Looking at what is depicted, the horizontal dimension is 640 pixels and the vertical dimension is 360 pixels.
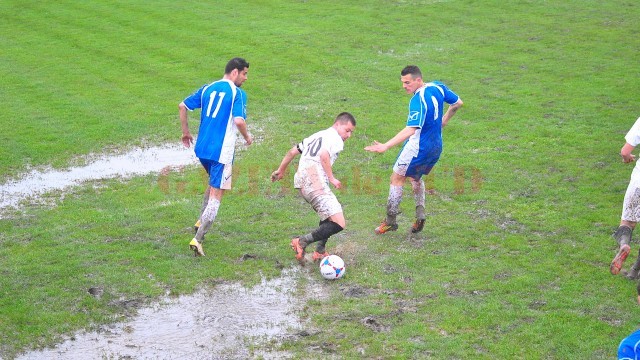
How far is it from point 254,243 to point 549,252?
4.19m

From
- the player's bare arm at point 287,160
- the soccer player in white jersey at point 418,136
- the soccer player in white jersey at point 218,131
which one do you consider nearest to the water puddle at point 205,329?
the soccer player in white jersey at point 218,131

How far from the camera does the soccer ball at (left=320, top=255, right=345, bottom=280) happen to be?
34.6 ft

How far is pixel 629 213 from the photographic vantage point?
10.4 metres

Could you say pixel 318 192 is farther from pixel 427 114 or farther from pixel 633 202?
pixel 633 202

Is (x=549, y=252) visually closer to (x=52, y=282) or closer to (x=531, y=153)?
(x=531, y=153)

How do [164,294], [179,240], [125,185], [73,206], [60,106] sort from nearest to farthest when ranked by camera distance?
[164,294] → [179,240] → [73,206] → [125,185] → [60,106]

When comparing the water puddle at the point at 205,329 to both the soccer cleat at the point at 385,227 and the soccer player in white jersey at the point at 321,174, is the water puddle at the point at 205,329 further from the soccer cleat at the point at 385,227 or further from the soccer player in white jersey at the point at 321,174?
the soccer cleat at the point at 385,227

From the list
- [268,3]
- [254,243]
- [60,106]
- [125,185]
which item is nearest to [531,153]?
[254,243]

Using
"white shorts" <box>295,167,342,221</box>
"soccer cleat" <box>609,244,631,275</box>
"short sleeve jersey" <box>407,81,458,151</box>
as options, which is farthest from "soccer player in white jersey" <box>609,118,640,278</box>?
"white shorts" <box>295,167,342,221</box>

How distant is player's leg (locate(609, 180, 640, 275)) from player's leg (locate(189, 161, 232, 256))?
5.28 meters

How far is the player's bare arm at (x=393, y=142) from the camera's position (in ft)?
35.4

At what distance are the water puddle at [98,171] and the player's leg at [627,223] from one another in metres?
8.27

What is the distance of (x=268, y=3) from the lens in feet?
92.3

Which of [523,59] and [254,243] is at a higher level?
[523,59]
